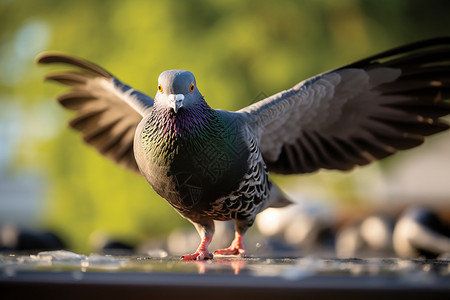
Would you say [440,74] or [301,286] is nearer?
[301,286]

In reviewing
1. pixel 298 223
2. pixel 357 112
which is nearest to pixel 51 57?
pixel 357 112

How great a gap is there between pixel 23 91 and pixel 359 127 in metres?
7.85

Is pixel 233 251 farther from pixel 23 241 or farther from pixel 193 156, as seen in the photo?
pixel 23 241

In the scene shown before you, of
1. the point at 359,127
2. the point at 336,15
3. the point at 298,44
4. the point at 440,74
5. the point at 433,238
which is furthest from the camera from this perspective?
the point at 336,15

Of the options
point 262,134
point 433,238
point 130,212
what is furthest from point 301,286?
point 130,212

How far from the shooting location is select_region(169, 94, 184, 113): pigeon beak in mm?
1586

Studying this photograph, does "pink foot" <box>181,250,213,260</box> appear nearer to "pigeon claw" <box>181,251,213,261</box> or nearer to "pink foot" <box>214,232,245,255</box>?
"pigeon claw" <box>181,251,213,261</box>

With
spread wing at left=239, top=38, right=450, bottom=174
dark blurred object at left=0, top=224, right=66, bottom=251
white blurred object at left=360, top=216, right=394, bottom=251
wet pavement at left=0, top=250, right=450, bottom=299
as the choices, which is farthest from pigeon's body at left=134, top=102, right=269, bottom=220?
white blurred object at left=360, top=216, right=394, bottom=251

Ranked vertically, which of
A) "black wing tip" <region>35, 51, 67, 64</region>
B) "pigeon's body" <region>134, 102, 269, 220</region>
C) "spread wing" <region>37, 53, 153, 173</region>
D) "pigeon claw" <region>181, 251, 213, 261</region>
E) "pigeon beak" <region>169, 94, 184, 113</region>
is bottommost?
"pigeon claw" <region>181, 251, 213, 261</region>

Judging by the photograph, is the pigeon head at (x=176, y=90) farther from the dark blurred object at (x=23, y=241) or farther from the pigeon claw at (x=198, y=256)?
the dark blurred object at (x=23, y=241)

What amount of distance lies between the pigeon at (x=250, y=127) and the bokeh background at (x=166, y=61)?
496cm

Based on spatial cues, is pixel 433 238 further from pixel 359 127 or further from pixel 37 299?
pixel 37 299

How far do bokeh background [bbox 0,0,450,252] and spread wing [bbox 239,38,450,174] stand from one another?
5.02m

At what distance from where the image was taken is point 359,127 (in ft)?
7.49
